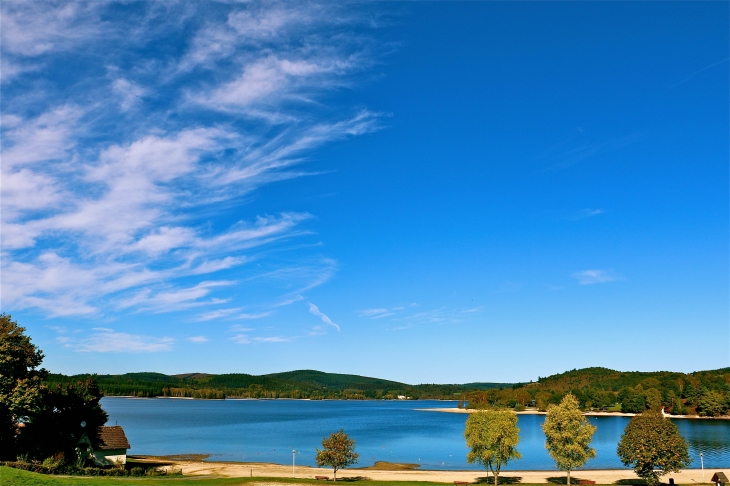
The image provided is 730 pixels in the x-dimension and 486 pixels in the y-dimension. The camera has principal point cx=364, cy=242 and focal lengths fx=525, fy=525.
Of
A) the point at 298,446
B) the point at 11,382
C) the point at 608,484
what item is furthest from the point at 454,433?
the point at 11,382

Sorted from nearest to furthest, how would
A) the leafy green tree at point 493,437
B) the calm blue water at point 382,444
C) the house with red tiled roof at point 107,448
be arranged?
the house with red tiled roof at point 107,448 < the leafy green tree at point 493,437 < the calm blue water at point 382,444

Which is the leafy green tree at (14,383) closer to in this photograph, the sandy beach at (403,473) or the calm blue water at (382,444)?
the sandy beach at (403,473)

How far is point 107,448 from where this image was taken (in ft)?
205

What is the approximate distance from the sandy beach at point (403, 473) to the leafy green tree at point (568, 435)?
711cm

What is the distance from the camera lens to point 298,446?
379 ft

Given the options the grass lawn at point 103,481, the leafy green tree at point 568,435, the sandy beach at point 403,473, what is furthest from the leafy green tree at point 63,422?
the leafy green tree at point 568,435

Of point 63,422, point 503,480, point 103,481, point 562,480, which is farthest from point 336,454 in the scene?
point 562,480

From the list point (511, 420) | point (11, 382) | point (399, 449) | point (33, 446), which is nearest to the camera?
point (11, 382)

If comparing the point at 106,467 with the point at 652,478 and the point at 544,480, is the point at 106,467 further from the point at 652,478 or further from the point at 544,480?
the point at 652,478

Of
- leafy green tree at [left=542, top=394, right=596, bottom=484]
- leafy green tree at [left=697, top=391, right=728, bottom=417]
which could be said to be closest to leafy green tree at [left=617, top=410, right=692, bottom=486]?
leafy green tree at [left=542, top=394, right=596, bottom=484]

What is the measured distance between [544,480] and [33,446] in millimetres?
60864

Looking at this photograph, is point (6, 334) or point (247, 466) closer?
point (6, 334)

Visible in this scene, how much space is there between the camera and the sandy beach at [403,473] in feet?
227

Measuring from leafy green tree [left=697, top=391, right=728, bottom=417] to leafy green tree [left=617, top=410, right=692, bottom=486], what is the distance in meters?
168
